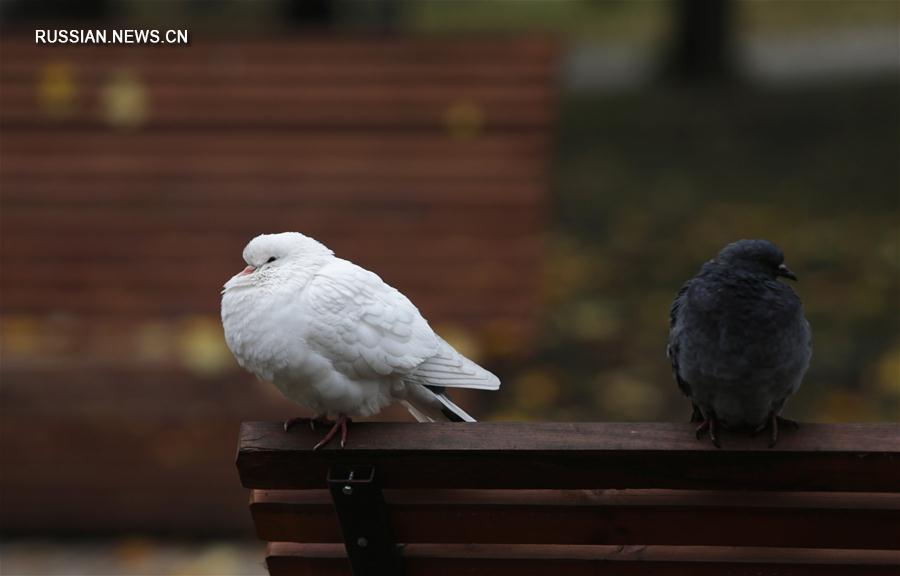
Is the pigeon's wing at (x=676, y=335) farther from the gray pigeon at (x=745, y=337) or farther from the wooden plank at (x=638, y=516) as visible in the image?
the wooden plank at (x=638, y=516)

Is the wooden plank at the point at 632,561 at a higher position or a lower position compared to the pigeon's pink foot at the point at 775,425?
lower

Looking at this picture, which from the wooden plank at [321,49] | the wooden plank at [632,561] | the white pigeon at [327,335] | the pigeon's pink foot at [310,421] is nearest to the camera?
the wooden plank at [632,561]

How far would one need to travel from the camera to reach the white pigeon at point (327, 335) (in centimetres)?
259

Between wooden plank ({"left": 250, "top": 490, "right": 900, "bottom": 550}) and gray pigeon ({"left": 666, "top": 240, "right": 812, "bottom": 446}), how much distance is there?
23cm

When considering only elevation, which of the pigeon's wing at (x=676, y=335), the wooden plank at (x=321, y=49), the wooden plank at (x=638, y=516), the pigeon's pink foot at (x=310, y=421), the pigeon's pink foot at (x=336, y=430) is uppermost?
the wooden plank at (x=321, y=49)

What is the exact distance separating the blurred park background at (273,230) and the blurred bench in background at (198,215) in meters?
0.01

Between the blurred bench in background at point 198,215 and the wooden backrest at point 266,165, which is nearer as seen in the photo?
the blurred bench in background at point 198,215

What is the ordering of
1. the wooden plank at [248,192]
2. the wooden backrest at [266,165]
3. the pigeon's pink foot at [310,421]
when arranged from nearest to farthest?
the pigeon's pink foot at [310,421]
the wooden backrest at [266,165]
the wooden plank at [248,192]

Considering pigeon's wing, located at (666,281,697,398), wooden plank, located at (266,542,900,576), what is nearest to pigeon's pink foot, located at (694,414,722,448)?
wooden plank, located at (266,542,900,576)

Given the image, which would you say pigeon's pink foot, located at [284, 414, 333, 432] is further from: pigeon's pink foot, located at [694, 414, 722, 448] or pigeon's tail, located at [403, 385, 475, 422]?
pigeon's pink foot, located at [694, 414, 722, 448]

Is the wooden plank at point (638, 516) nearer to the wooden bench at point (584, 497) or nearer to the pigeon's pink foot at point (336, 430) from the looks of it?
the wooden bench at point (584, 497)

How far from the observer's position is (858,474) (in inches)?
86.6

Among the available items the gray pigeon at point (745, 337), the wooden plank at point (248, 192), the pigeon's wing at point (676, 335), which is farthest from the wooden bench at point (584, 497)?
the wooden plank at point (248, 192)

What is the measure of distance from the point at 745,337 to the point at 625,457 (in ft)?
1.56
